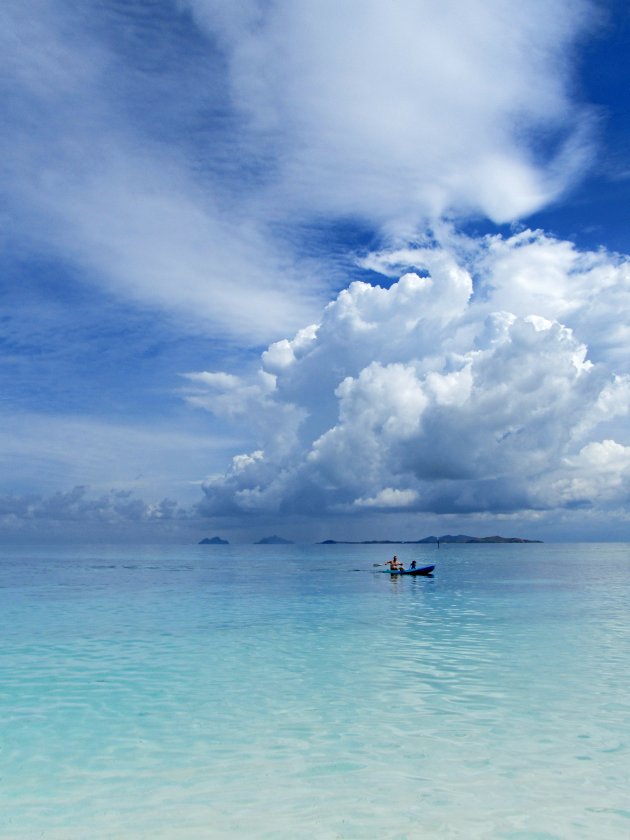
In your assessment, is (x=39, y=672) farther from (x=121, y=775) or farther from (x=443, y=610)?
(x=443, y=610)

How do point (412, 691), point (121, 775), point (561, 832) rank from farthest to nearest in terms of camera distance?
point (412, 691)
point (121, 775)
point (561, 832)

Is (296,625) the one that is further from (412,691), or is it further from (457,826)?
(457,826)

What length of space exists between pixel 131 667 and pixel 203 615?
49.9 feet

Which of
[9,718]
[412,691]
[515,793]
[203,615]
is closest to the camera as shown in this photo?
[515,793]

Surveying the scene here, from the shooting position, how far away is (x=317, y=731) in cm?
1487

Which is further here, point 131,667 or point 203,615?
point 203,615

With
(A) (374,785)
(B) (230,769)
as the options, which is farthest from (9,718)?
(A) (374,785)

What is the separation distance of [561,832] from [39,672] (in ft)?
58.8

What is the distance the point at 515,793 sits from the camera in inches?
444

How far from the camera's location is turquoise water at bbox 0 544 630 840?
34.6ft

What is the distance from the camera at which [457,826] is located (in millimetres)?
10117

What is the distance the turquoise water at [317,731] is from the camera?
1054 cm

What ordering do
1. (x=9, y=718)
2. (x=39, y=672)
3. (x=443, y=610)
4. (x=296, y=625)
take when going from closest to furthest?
(x=9, y=718) → (x=39, y=672) → (x=296, y=625) → (x=443, y=610)

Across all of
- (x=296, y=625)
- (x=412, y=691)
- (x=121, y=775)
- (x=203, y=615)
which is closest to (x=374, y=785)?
(x=121, y=775)
